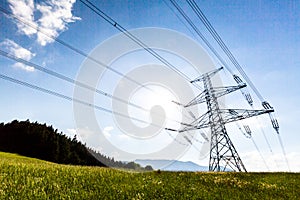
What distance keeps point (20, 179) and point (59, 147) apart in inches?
4359

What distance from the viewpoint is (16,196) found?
888cm

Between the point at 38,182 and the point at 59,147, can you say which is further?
the point at 59,147

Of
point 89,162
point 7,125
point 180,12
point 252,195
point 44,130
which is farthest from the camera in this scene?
point 89,162

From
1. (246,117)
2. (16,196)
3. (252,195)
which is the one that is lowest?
(16,196)

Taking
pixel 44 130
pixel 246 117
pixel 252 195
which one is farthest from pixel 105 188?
pixel 44 130

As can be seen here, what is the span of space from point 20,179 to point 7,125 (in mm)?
126128

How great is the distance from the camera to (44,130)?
374ft

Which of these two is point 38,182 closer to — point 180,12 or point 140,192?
point 140,192

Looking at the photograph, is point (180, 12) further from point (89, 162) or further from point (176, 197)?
point (89, 162)

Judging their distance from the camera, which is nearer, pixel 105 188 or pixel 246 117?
pixel 105 188

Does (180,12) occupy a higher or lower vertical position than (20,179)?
higher

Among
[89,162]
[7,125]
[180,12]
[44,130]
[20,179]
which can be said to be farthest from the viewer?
[89,162]

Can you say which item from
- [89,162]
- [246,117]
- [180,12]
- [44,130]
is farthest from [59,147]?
[180,12]

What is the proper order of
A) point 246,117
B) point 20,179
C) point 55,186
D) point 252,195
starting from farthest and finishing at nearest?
point 246,117 < point 252,195 < point 20,179 < point 55,186
